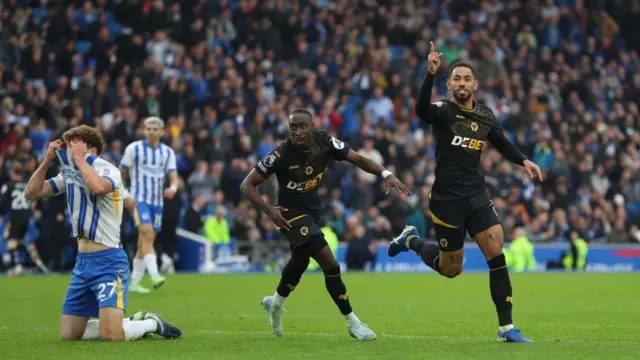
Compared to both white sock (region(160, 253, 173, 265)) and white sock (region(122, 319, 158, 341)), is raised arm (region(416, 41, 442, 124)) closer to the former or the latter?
white sock (region(122, 319, 158, 341))

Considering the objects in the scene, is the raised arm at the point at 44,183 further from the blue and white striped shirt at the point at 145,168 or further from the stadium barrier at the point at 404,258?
the stadium barrier at the point at 404,258

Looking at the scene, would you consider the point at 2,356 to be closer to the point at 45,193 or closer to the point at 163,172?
the point at 45,193

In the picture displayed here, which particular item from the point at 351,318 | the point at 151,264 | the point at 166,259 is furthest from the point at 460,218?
the point at 166,259

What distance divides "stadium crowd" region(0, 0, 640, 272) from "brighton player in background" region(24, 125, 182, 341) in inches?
524

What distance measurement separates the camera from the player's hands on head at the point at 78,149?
33.0 feet

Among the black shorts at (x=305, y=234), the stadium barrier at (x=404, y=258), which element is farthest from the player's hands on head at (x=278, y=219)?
the stadium barrier at (x=404, y=258)

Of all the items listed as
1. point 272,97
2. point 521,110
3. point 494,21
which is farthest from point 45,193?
point 494,21

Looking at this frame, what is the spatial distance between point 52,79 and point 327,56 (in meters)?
7.62

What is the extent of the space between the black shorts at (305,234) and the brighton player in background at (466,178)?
109 cm

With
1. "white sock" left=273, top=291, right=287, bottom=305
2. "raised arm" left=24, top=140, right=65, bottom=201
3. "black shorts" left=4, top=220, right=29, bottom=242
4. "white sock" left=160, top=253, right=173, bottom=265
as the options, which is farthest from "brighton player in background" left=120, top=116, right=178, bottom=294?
"white sock" left=160, top=253, right=173, bottom=265

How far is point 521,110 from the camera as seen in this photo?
105 feet

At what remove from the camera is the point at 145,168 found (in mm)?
17469

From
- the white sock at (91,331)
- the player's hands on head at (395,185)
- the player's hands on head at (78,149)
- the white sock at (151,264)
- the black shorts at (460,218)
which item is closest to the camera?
the player's hands on head at (78,149)

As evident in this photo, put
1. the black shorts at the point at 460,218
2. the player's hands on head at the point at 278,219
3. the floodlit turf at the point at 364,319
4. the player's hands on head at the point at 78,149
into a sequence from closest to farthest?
the floodlit turf at the point at 364,319 < the player's hands on head at the point at 78,149 < the black shorts at the point at 460,218 < the player's hands on head at the point at 278,219
